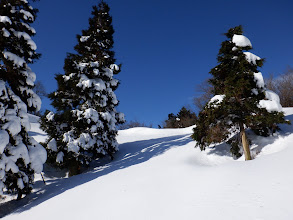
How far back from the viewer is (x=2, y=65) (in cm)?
692

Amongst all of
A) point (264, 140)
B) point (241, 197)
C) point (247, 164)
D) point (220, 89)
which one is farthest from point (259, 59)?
point (241, 197)

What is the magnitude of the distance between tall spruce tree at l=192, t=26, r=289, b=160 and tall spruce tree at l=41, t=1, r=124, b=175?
6.23 meters

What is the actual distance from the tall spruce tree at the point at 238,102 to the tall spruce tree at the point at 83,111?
20.5 feet

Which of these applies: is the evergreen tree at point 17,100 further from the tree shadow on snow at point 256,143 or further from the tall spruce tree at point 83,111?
the tree shadow on snow at point 256,143

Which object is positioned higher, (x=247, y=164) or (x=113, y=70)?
(x=113, y=70)

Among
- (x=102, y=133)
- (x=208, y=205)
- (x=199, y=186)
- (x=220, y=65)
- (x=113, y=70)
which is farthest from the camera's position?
(x=113, y=70)

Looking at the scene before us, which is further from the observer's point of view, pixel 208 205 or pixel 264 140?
pixel 264 140

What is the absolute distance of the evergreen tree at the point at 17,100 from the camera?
6266 mm

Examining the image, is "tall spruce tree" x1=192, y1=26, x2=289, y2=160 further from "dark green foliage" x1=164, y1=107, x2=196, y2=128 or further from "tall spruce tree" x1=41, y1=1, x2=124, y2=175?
"dark green foliage" x1=164, y1=107, x2=196, y2=128

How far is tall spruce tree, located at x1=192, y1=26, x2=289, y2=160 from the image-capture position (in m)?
6.73

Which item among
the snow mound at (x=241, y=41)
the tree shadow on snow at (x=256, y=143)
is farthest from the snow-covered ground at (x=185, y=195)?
the snow mound at (x=241, y=41)

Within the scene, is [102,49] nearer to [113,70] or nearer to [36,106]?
[113,70]

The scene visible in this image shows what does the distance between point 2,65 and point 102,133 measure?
241 inches

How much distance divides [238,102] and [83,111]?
346 inches
